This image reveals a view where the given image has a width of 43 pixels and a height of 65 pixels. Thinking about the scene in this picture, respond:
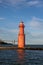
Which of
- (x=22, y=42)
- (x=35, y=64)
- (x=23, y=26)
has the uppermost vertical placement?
(x=23, y=26)

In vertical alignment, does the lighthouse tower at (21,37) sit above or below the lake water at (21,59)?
above

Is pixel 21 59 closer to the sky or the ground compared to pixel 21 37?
closer to the ground

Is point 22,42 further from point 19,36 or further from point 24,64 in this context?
point 24,64

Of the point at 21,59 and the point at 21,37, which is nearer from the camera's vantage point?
the point at 21,59

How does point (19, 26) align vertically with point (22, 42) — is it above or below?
above

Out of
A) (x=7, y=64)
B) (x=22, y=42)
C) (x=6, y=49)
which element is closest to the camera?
(x=7, y=64)

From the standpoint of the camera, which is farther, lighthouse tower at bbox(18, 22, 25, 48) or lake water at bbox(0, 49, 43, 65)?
A: lighthouse tower at bbox(18, 22, 25, 48)

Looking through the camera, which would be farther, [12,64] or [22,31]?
[22,31]

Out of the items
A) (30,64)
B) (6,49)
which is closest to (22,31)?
(6,49)

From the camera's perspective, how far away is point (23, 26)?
71.4m

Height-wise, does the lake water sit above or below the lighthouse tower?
below

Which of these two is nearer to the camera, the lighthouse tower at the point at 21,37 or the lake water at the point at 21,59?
the lake water at the point at 21,59

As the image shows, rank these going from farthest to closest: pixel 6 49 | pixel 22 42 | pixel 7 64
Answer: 1. pixel 6 49
2. pixel 22 42
3. pixel 7 64

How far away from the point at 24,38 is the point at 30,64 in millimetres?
38061
